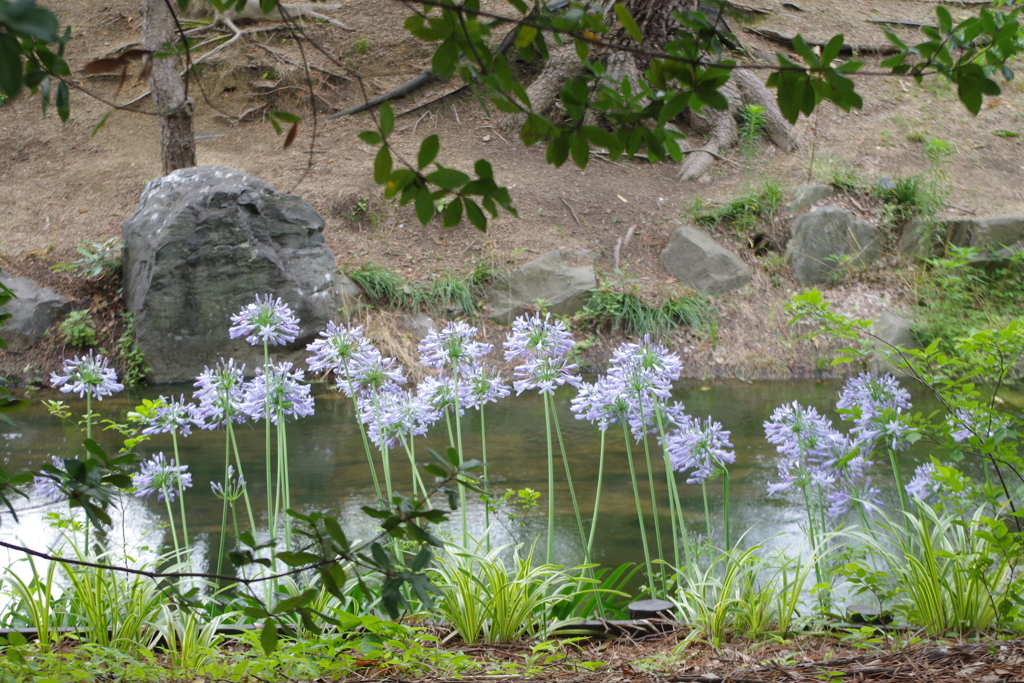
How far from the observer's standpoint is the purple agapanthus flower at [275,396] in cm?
283

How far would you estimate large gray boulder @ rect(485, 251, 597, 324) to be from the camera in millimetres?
7910

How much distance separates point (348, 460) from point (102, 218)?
230 inches

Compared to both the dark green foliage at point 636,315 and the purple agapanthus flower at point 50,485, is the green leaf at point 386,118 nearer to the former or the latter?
the purple agapanthus flower at point 50,485

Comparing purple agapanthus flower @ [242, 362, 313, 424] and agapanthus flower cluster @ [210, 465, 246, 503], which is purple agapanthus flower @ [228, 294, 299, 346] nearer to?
purple agapanthus flower @ [242, 362, 313, 424]

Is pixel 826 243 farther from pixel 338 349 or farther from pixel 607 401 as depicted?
pixel 338 349

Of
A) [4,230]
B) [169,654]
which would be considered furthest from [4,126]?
[169,654]

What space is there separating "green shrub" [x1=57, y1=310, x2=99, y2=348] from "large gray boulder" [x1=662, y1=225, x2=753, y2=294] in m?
6.02

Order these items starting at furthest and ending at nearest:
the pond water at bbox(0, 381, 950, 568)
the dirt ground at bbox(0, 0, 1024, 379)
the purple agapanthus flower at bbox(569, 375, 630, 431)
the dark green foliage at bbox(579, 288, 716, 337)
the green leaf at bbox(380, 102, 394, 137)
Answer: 1. the dirt ground at bbox(0, 0, 1024, 379)
2. the dark green foliage at bbox(579, 288, 716, 337)
3. the pond water at bbox(0, 381, 950, 568)
4. the purple agapanthus flower at bbox(569, 375, 630, 431)
5. the green leaf at bbox(380, 102, 394, 137)

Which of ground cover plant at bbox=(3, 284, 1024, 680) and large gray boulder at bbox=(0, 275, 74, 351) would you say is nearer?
ground cover plant at bbox=(3, 284, 1024, 680)

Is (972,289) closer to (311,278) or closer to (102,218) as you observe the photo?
(311,278)

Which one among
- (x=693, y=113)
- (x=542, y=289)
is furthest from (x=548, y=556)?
(x=693, y=113)

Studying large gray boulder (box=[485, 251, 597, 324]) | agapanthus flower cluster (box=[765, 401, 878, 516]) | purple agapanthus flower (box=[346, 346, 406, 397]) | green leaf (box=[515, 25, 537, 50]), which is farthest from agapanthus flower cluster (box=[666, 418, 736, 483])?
large gray boulder (box=[485, 251, 597, 324])

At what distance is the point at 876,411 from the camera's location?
9.17 feet

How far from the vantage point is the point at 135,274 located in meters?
7.31
